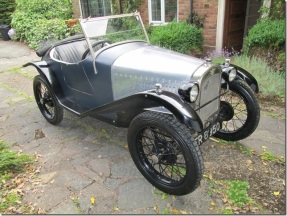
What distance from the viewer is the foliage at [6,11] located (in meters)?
12.1

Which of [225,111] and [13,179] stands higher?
[225,111]

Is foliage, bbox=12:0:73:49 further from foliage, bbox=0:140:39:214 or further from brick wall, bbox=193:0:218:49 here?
foliage, bbox=0:140:39:214

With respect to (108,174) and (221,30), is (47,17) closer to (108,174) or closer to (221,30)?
(221,30)

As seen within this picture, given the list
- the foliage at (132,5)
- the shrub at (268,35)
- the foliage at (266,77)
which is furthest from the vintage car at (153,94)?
the foliage at (132,5)

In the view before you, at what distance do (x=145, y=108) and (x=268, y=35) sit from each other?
3.78 meters

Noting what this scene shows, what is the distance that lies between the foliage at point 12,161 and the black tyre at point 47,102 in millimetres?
816

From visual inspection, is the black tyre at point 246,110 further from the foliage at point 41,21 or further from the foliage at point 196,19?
the foliage at point 41,21

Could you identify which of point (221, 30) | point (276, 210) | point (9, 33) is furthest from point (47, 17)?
point (276, 210)

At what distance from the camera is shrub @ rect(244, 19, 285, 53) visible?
199 inches

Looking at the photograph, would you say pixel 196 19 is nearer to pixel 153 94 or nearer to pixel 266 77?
pixel 266 77

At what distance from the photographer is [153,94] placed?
2.34 metres

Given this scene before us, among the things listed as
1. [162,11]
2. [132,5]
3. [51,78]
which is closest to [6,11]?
[132,5]

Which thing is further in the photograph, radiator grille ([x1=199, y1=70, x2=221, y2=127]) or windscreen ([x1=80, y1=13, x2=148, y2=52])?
windscreen ([x1=80, y1=13, x2=148, y2=52])

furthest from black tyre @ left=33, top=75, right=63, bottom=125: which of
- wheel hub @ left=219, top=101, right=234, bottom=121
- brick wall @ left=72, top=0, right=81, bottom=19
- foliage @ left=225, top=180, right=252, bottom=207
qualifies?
brick wall @ left=72, top=0, right=81, bottom=19
